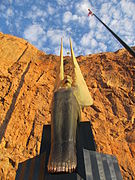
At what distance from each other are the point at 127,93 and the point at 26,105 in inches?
307

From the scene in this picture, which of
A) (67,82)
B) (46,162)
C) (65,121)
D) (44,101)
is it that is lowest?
(46,162)

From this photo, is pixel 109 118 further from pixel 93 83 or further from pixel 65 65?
pixel 65 65

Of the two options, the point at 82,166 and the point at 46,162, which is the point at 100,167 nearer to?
the point at 82,166

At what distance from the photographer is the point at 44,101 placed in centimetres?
1363

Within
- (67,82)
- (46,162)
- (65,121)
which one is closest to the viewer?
(65,121)

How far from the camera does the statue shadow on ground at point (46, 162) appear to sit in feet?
16.0

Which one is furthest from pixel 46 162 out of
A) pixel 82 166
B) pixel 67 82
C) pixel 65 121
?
pixel 67 82

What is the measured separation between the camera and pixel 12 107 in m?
12.6

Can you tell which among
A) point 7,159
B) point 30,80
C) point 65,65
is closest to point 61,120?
point 7,159

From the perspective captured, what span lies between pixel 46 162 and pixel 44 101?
820 centimetres

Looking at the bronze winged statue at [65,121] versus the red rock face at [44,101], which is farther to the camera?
the red rock face at [44,101]

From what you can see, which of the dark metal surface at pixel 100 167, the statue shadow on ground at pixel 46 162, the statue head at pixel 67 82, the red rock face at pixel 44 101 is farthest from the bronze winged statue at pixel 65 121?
the red rock face at pixel 44 101

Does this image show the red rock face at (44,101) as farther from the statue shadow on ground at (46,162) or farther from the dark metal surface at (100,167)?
the dark metal surface at (100,167)

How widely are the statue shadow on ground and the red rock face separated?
13.4 feet
